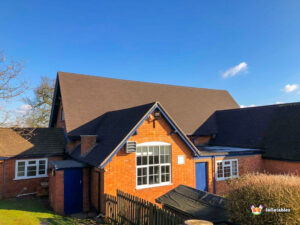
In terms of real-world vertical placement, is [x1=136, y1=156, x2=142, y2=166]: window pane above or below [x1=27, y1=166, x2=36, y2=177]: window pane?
above

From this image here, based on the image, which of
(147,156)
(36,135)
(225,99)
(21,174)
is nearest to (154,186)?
(147,156)

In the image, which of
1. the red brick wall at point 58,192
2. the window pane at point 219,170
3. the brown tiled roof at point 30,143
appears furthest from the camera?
the window pane at point 219,170

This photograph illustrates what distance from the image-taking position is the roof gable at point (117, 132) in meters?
11.1

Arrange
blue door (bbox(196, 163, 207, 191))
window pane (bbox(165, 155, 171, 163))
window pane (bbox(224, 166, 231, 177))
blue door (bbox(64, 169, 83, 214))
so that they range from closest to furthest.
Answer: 1. blue door (bbox(64, 169, 83, 214))
2. window pane (bbox(165, 155, 171, 163))
3. blue door (bbox(196, 163, 207, 191))
4. window pane (bbox(224, 166, 231, 177))

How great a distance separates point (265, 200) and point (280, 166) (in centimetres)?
1154

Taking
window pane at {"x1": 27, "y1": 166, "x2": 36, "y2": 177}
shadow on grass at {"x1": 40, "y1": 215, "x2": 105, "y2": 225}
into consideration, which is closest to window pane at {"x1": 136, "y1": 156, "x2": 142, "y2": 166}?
shadow on grass at {"x1": 40, "y1": 215, "x2": 105, "y2": 225}

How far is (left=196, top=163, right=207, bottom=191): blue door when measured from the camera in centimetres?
1506

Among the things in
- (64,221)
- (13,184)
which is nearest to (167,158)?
(64,221)

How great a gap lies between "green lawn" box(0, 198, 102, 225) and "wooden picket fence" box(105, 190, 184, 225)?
1.29 metres

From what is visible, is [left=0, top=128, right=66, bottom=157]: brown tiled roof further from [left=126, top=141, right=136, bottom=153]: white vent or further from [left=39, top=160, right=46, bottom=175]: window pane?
[left=126, top=141, right=136, bottom=153]: white vent

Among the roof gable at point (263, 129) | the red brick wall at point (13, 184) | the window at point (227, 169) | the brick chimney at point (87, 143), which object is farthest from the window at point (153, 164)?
the roof gable at point (263, 129)

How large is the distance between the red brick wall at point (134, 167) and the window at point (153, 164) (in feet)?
0.81

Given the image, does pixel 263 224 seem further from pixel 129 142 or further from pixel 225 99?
pixel 225 99

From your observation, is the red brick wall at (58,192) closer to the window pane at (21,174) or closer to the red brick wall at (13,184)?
the red brick wall at (13,184)
